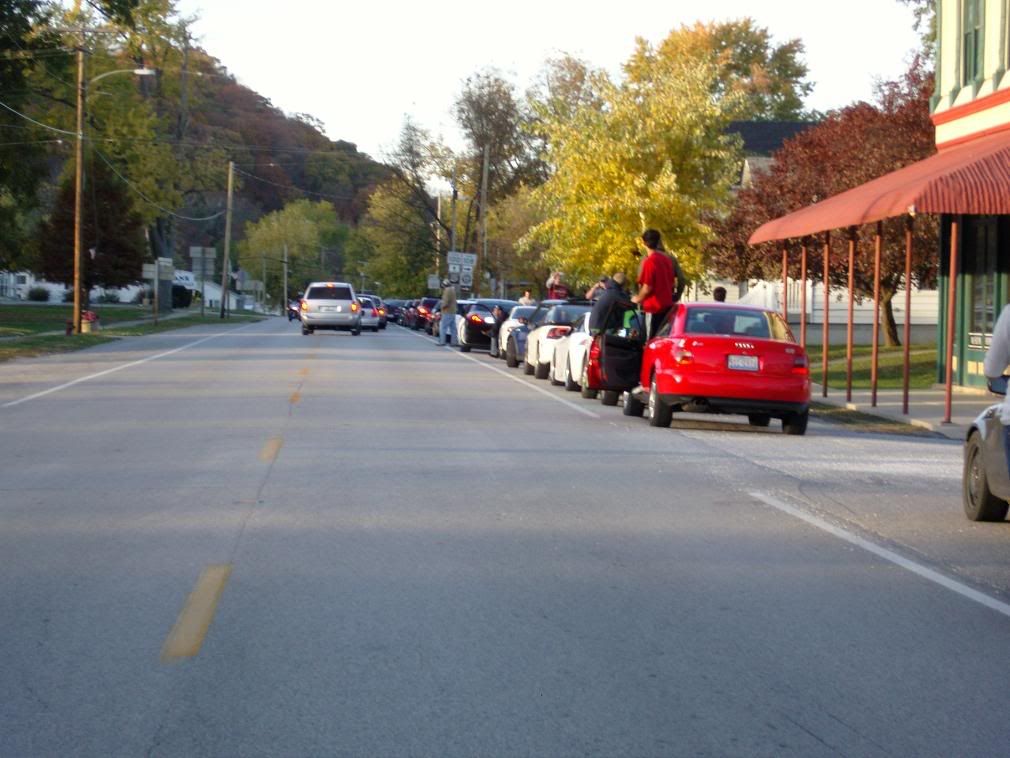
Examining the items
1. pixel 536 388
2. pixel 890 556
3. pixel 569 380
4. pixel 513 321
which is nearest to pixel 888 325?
pixel 513 321

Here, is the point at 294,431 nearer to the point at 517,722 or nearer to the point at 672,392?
the point at 672,392

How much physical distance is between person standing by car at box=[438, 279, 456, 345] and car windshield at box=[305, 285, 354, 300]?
13.7 ft

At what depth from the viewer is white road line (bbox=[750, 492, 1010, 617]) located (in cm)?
808

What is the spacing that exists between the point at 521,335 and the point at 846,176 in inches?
319

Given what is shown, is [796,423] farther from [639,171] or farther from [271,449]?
[639,171]

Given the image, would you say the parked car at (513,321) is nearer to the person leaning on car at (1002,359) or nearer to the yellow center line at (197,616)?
the person leaning on car at (1002,359)

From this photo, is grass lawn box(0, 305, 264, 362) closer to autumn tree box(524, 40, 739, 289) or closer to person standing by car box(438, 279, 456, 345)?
person standing by car box(438, 279, 456, 345)

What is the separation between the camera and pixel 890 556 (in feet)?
30.5

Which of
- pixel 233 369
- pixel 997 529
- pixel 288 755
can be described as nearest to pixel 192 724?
pixel 288 755

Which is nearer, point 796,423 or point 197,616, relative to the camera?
point 197,616

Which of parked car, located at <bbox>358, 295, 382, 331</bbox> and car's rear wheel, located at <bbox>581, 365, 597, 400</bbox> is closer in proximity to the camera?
car's rear wheel, located at <bbox>581, 365, 597, 400</bbox>

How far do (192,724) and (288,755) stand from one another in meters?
0.53

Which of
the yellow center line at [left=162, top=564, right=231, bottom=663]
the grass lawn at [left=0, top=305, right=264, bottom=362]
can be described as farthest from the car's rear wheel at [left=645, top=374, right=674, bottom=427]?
the grass lawn at [left=0, top=305, right=264, bottom=362]

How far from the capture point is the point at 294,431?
15.8 m
